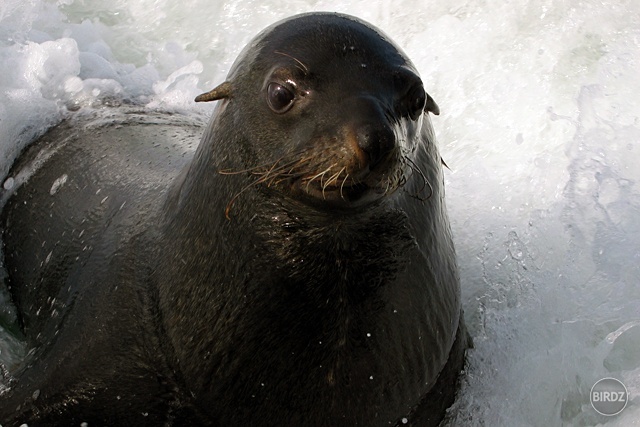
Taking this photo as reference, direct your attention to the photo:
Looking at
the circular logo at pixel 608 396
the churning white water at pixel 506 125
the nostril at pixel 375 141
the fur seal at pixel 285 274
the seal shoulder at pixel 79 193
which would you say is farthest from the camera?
the churning white water at pixel 506 125

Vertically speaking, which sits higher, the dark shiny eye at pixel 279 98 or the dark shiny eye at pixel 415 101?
the dark shiny eye at pixel 279 98

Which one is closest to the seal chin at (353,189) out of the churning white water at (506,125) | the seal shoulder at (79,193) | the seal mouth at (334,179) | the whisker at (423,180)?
the seal mouth at (334,179)

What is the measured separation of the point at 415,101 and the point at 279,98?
54 centimetres

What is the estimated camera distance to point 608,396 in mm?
5227

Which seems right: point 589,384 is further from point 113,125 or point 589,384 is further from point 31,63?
point 31,63

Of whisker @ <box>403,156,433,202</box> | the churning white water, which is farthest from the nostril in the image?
the churning white water

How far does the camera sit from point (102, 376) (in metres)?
4.36

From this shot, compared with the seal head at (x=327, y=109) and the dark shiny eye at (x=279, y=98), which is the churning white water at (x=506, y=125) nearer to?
the seal head at (x=327, y=109)

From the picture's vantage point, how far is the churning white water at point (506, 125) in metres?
5.42

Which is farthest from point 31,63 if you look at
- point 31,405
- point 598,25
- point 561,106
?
point 598,25

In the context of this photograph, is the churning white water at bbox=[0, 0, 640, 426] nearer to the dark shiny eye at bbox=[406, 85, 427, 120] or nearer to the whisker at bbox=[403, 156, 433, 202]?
the whisker at bbox=[403, 156, 433, 202]

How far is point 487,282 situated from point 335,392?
1.88 metres

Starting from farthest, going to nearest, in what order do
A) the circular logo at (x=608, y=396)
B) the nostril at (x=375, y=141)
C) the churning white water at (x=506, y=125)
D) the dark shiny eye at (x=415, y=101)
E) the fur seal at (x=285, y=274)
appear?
the churning white water at (x=506, y=125) → the circular logo at (x=608, y=396) → the dark shiny eye at (x=415, y=101) → the fur seal at (x=285, y=274) → the nostril at (x=375, y=141)

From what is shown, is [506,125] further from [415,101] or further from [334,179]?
[334,179]
